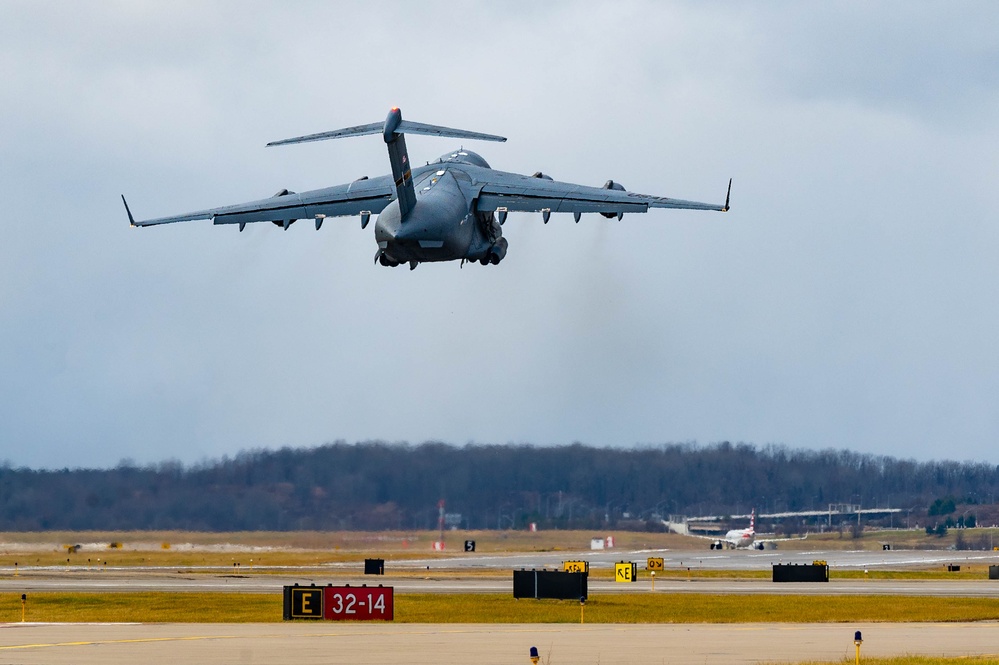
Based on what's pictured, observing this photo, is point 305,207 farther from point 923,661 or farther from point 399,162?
point 923,661

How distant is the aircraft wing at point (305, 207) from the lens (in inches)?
2254

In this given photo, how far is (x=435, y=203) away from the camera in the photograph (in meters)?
50.5

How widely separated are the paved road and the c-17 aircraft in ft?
45.6

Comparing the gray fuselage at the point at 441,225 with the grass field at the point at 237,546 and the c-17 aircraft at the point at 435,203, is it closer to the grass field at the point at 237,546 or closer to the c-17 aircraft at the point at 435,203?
the c-17 aircraft at the point at 435,203

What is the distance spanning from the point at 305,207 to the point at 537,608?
19.1m

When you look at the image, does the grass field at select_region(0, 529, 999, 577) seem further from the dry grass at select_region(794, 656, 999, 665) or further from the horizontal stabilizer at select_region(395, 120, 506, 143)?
the dry grass at select_region(794, 656, 999, 665)

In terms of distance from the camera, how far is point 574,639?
41719 millimetres

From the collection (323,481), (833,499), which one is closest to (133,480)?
(323,481)

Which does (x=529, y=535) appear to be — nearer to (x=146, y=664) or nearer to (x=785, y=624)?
(x=785, y=624)

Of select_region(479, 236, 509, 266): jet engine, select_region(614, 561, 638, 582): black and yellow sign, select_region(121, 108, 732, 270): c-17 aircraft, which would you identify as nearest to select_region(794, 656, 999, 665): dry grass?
select_region(121, 108, 732, 270): c-17 aircraft

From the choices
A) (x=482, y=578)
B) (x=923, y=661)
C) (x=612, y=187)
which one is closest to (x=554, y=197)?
(x=612, y=187)

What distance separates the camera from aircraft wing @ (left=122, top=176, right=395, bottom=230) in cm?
5725

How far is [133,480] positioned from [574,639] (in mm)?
52735

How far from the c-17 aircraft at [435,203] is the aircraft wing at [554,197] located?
0.13 ft
